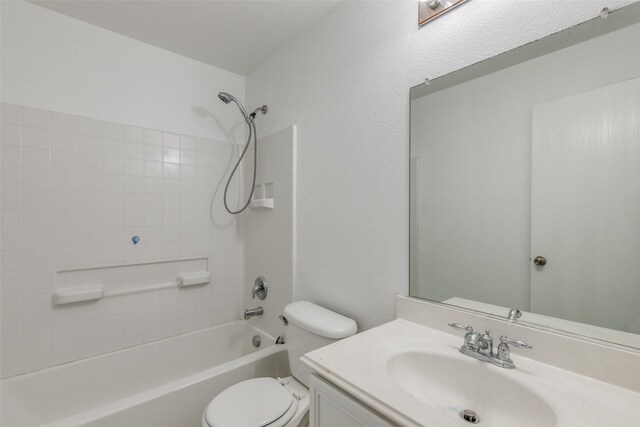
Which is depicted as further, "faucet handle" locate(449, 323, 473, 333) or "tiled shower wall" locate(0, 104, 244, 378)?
"tiled shower wall" locate(0, 104, 244, 378)

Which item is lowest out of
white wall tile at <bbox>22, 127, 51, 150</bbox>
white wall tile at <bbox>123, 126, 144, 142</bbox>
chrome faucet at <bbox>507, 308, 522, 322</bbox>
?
chrome faucet at <bbox>507, 308, 522, 322</bbox>

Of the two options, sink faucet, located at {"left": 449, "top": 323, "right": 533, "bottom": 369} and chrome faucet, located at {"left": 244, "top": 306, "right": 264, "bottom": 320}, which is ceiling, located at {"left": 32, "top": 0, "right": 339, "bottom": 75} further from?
chrome faucet, located at {"left": 244, "top": 306, "right": 264, "bottom": 320}

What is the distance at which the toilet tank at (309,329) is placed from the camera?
120 centimetres

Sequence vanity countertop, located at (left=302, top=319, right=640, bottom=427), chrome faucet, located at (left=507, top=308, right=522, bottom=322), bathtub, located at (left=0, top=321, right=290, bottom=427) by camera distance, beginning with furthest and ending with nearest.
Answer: bathtub, located at (left=0, top=321, right=290, bottom=427) → chrome faucet, located at (left=507, top=308, right=522, bottom=322) → vanity countertop, located at (left=302, top=319, right=640, bottom=427)

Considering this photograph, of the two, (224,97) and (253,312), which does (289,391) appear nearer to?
(253,312)

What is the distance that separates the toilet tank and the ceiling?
5.13 ft

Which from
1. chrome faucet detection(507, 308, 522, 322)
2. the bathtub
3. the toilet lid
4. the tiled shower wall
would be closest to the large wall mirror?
chrome faucet detection(507, 308, 522, 322)

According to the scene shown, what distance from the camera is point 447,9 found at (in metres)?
0.99

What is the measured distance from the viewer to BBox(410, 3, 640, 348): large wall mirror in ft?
2.30

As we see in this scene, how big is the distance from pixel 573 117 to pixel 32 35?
2377 millimetres

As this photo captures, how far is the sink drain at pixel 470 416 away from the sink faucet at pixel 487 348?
0.46ft

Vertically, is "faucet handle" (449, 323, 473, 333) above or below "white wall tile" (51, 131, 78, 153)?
below

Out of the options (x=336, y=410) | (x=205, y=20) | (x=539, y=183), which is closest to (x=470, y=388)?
(x=336, y=410)

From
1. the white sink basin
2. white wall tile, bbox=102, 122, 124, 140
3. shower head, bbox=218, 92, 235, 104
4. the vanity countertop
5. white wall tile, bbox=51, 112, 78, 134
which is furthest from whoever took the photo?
shower head, bbox=218, 92, 235, 104
